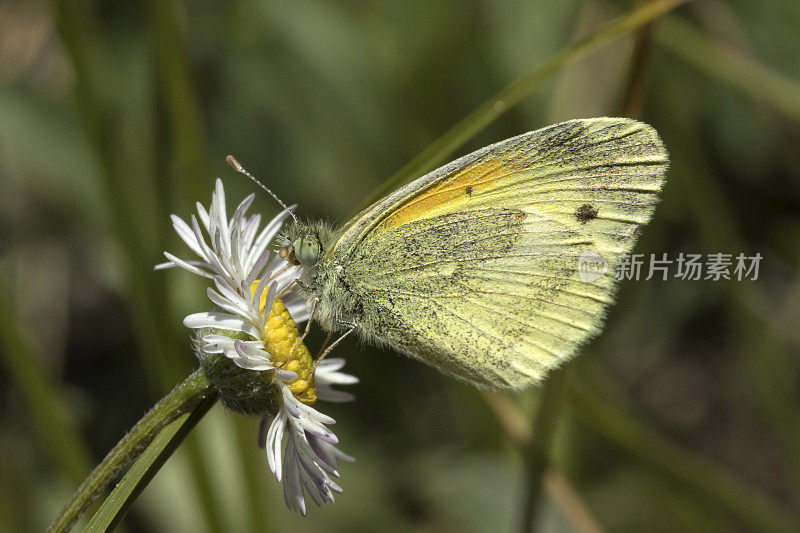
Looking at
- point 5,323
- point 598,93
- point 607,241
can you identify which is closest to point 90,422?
point 5,323

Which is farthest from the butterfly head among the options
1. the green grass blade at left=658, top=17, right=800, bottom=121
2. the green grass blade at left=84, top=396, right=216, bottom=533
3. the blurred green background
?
the green grass blade at left=658, top=17, right=800, bottom=121

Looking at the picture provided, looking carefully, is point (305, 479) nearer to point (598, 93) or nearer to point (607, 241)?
point (607, 241)

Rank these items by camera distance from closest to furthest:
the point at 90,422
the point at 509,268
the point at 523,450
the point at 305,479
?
the point at 305,479 → the point at 509,268 → the point at 523,450 → the point at 90,422

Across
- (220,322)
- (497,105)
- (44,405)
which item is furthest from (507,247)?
(44,405)

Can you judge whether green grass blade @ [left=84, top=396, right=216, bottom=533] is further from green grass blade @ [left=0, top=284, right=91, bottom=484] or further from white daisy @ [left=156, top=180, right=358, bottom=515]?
green grass blade @ [left=0, top=284, right=91, bottom=484]

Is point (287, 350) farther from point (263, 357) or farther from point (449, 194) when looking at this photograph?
point (449, 194)

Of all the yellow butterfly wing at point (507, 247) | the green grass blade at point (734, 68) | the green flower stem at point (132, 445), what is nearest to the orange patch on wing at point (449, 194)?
the yellow butterfly wing at point (507, 247)
